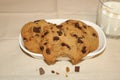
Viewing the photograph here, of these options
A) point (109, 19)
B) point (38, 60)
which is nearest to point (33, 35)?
point (38, 60)

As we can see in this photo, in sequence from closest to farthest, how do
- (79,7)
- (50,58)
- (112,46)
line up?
(50,58) < (112,46) < (79,7)

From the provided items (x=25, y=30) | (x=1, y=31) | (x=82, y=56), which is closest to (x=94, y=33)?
(x=82, y=56)

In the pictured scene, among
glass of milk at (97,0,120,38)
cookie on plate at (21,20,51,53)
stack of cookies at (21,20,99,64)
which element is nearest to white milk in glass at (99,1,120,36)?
glass of milk at (97,0,120,38)

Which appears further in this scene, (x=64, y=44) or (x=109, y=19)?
(x=109, y=19)

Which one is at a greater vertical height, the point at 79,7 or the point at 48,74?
the point at 79,7

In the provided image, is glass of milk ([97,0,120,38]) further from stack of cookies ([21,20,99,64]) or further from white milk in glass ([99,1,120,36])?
stack of cookies ([21,20,99,64])

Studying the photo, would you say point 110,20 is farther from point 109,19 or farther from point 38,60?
point 38,60

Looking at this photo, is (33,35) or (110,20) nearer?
(33,35)

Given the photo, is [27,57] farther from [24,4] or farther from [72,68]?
[24,4]

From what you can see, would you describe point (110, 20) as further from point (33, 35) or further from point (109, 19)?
point (33, 35)
